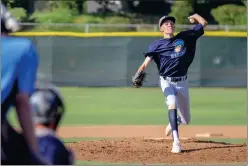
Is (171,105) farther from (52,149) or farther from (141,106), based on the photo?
(141,106)

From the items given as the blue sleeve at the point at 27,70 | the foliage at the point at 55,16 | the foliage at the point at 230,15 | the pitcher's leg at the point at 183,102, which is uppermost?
the blue sleeve at the point at 27,70

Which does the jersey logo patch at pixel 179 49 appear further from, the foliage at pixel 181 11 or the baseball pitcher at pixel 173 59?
the foliage at pixel 181 11

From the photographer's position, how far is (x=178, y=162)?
7938 mm

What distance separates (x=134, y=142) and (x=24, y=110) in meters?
6.41

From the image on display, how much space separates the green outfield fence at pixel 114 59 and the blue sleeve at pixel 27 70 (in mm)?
17188

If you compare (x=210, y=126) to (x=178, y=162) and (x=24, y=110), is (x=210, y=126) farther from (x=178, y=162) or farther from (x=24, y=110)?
(x=24, y=110)

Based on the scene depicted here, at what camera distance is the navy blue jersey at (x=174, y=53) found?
353 inches

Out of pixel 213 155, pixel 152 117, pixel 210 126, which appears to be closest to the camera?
pixel 213 155

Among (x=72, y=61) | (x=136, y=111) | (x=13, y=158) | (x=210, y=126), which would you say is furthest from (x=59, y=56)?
(x=13, y=158)

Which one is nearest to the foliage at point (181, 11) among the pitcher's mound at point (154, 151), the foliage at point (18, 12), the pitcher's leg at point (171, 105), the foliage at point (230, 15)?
the foliage at point (230, 15)

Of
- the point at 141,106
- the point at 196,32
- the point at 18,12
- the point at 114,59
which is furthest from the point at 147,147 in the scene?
the point at 114,59

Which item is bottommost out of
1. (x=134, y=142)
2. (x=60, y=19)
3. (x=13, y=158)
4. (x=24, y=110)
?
(x=60, y=19)

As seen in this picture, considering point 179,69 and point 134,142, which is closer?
point 179,69

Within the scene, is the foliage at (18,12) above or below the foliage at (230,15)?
above
